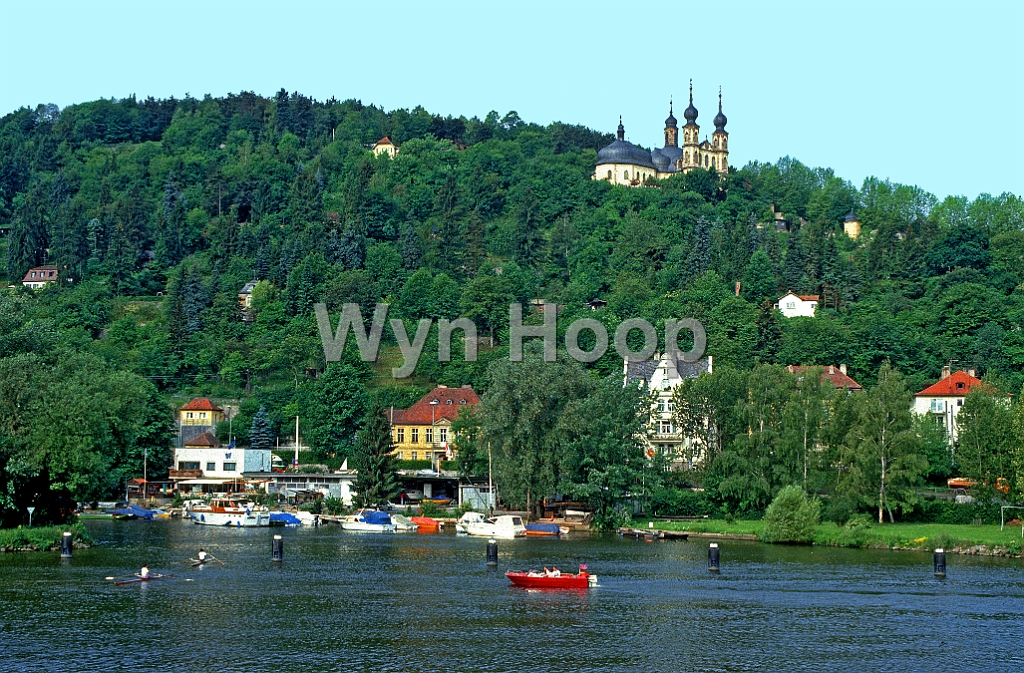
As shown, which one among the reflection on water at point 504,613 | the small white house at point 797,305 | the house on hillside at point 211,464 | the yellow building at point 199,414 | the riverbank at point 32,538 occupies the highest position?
the small white house at point 797,305

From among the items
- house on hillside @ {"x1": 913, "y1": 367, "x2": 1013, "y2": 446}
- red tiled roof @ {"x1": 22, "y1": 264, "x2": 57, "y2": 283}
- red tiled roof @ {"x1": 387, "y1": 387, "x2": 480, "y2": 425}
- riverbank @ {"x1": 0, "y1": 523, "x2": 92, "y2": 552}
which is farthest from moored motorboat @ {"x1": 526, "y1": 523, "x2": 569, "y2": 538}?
red tiled roof @ {"x1": 22, "y1": 264, "x2": 57, "y2": 283}

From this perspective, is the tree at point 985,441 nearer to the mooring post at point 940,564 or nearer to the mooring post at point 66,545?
the mooring post at point 940,564

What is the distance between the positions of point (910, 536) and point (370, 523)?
35.1 meters

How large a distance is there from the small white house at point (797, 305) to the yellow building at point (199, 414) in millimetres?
62759

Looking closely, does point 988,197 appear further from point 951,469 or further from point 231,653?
point 231,653

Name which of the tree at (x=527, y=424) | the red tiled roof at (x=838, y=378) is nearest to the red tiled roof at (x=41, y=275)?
the red tiled roof at (x=838, y=378)

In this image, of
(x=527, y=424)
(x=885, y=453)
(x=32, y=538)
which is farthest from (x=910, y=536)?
(x=32, y=538)

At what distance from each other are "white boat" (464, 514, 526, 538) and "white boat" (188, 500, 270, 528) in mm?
17984

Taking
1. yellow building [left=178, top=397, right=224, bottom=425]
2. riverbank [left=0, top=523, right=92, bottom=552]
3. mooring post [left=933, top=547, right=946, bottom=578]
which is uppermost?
yellow building [left=178, top=397, right=224, bottom=425]

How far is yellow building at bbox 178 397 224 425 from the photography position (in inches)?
4968

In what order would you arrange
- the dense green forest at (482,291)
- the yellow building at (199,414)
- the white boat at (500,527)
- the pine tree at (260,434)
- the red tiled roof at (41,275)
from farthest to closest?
the red tiled roof at (41,275)
the yellow building at (199,414)
the pine tree at (260,434)
the dense green forest at (482,291)
the white boat at (500,527)

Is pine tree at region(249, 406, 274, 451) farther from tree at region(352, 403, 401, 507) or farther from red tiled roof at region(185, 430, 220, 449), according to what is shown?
tree at region(352, 403, 401, 507)

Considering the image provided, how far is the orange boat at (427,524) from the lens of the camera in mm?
86375

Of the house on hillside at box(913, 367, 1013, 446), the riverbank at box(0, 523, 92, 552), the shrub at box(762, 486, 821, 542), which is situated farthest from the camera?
the house on hillside at box(913, 367, 1013, 446)
